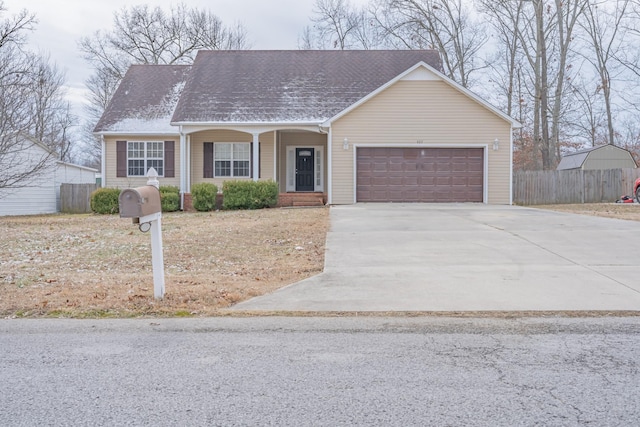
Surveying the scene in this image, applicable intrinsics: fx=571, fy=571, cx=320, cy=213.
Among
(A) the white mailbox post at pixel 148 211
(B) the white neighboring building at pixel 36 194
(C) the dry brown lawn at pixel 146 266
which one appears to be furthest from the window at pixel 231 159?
(A) the white mailbox post at pixel 148 211

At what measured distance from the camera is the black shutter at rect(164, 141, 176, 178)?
2322cm

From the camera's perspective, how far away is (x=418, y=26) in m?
35.7

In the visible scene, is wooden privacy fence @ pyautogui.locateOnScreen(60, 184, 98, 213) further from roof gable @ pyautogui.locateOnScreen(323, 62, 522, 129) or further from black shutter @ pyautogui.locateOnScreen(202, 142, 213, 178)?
roof gable @ pyautogui.locateOnScreen(323, 62, 522, 129)

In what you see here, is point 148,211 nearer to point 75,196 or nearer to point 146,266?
point 146,266

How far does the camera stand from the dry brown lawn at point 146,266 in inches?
247

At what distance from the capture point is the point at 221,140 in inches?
910

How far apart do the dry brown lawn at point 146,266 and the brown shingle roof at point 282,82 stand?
25.9 feet

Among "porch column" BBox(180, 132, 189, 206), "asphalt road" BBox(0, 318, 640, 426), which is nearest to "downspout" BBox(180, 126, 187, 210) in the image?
"porch column" BBox(180, 132, 189, 206)

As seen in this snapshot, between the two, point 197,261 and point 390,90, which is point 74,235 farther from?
point 390,90

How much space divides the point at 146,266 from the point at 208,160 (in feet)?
47.7

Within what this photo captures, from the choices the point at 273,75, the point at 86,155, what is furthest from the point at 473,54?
the point at 86,155

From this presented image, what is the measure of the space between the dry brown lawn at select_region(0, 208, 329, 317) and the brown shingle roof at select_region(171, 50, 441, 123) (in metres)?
7.93

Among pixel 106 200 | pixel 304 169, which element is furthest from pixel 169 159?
pixel 304 169

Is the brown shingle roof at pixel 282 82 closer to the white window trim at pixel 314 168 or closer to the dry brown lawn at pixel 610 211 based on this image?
the white window trim at pixel 314 168
